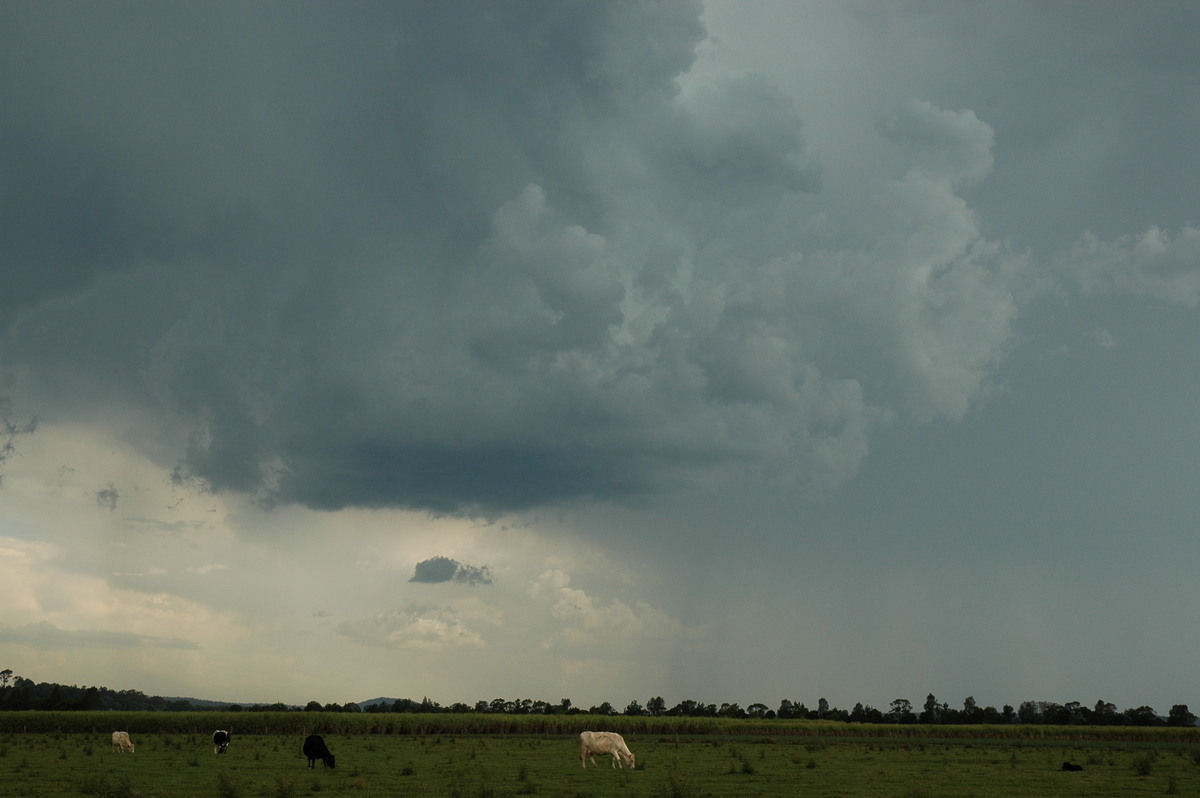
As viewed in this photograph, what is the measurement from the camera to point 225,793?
1034 inches

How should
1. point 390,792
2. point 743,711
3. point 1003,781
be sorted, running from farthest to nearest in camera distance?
point 743,711, point 1003,781, point 390,792

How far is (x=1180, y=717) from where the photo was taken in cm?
19150

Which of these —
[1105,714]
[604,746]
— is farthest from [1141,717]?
[604,746]

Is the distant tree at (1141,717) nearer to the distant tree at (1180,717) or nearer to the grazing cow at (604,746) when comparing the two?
the distant tree at (1180,717)

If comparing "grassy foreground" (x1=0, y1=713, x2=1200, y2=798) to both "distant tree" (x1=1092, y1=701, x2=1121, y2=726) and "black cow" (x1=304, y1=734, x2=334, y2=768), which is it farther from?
"distant tree" (x1=1092, y1=701, x2=1121, y2=726)

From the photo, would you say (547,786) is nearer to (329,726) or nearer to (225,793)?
(225,793)

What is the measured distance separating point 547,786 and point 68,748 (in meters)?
43.8

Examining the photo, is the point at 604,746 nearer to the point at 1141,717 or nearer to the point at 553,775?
the point at 553,775

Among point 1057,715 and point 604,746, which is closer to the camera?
point 604,746

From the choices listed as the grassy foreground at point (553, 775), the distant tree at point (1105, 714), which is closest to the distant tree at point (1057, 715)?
the distant tree at point (1105, 714)

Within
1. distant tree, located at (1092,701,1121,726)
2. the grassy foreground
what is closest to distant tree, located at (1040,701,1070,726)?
distant tree, located at (1092,701,1121,726)

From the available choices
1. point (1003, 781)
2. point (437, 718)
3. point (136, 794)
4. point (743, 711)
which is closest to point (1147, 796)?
point (1003, 781)

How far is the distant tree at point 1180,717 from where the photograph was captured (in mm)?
186875

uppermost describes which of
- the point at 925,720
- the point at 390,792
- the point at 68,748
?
the point at 390,792
